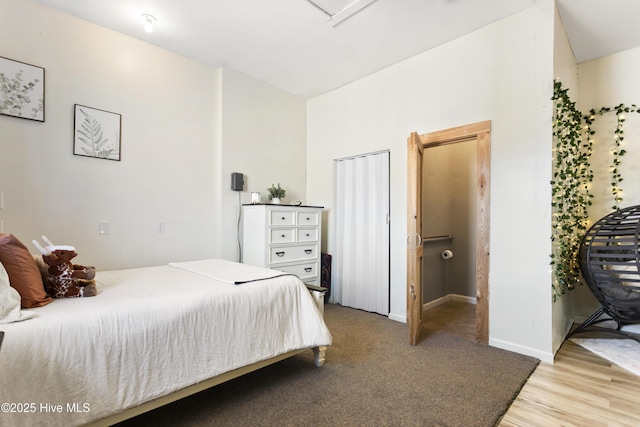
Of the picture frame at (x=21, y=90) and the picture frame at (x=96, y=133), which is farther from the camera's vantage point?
A: the picture frame at (x=96, y=133)

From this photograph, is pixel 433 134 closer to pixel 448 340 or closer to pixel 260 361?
pixel 448 340

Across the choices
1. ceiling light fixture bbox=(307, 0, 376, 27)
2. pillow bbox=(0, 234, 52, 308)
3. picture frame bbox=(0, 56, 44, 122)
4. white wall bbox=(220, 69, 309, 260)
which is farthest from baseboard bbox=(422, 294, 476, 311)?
picture frame bbox=(0, 56, 44, 122)

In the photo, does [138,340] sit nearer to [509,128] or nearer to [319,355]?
[319,355]

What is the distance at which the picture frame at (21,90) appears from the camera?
2398 mm

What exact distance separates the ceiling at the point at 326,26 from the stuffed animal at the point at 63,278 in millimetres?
2071

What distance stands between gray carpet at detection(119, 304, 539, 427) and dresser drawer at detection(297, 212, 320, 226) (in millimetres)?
1415

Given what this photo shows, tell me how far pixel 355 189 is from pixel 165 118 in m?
2.27

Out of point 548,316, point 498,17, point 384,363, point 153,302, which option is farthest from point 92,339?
point 498,17

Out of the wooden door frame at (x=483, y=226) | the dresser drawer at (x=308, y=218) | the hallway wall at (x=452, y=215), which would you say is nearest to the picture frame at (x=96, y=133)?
the dresser drawer at (x=308, y=218)

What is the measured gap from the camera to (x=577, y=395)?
1.96m

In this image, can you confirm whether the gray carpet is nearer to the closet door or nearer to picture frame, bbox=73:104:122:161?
the closet door

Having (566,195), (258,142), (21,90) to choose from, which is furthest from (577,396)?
(21,90)

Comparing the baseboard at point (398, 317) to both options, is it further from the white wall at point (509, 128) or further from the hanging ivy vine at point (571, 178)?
the hanging ivy vine at point (571, 178)

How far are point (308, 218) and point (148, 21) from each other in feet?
7.97
